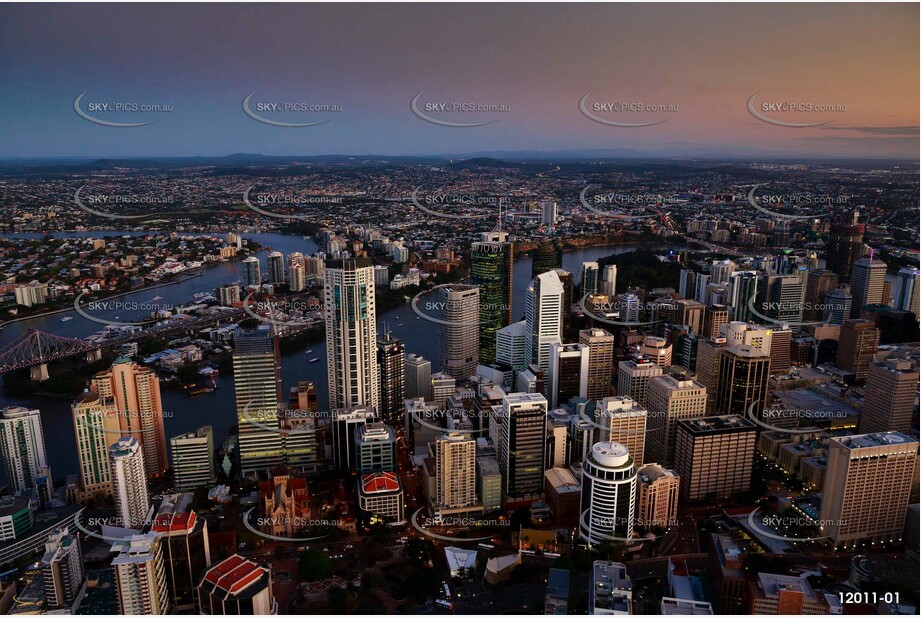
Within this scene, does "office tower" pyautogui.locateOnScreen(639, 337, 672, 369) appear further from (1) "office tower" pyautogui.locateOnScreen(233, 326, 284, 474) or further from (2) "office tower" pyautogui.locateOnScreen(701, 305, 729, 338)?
(1) "office tower" pyautogui.locateOnScreen(233, 326, 284, 474)

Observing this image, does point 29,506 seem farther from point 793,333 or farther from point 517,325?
point 793,333

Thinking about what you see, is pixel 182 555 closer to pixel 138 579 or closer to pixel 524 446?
pixel 138 579

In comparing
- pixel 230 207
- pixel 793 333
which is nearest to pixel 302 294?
pixel 230 207

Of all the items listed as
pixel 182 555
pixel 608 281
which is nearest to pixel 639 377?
pixel 182 555

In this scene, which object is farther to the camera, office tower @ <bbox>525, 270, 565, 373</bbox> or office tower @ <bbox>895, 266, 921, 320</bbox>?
office tower @ <bbox>895, 266, 921, 320</bbox>

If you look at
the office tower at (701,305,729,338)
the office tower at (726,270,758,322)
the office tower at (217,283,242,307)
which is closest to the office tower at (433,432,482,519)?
the office tower at (701,305,729,338)

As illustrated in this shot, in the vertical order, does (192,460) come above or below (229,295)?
below

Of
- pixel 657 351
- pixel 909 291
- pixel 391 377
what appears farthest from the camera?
pixel 909 291
